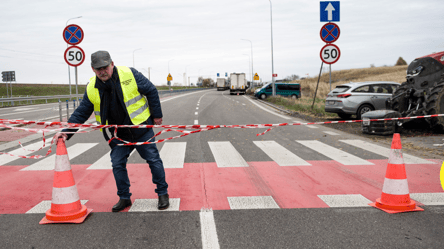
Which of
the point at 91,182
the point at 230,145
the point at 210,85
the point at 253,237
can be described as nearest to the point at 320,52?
the point at 230,145

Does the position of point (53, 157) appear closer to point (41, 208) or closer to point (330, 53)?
point (41, 208)

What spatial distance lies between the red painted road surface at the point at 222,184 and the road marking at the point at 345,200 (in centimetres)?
11

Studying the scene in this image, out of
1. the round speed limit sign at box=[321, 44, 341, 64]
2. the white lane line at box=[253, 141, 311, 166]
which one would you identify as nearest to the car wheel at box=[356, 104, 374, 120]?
the round speed limit sign at box=[321, 44, 341, 64]

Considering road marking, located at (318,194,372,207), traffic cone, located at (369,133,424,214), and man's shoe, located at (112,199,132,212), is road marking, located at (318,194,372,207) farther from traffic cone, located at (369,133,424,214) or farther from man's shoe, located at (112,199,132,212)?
man's shoe, located at (112,199,132,212)

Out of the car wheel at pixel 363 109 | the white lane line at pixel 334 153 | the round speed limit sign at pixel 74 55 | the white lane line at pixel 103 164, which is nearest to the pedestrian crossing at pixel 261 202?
the white lane line at pixel 103 164

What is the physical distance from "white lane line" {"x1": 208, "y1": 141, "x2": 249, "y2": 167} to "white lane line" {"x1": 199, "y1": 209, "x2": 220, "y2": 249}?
267 centimetres

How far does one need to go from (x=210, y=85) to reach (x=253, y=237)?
134385 mm

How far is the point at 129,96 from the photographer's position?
3.99 m

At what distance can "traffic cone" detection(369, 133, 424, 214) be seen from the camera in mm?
4137

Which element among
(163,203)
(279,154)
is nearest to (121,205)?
(163,203)

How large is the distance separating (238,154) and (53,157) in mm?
3752

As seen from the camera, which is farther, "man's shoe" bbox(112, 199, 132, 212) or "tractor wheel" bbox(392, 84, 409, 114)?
"tractor wheel" bbox(392, 84, 409, 114)

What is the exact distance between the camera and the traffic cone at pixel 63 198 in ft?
12.6

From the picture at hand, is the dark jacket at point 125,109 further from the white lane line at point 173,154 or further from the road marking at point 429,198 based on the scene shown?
the road marking at point 429,198
